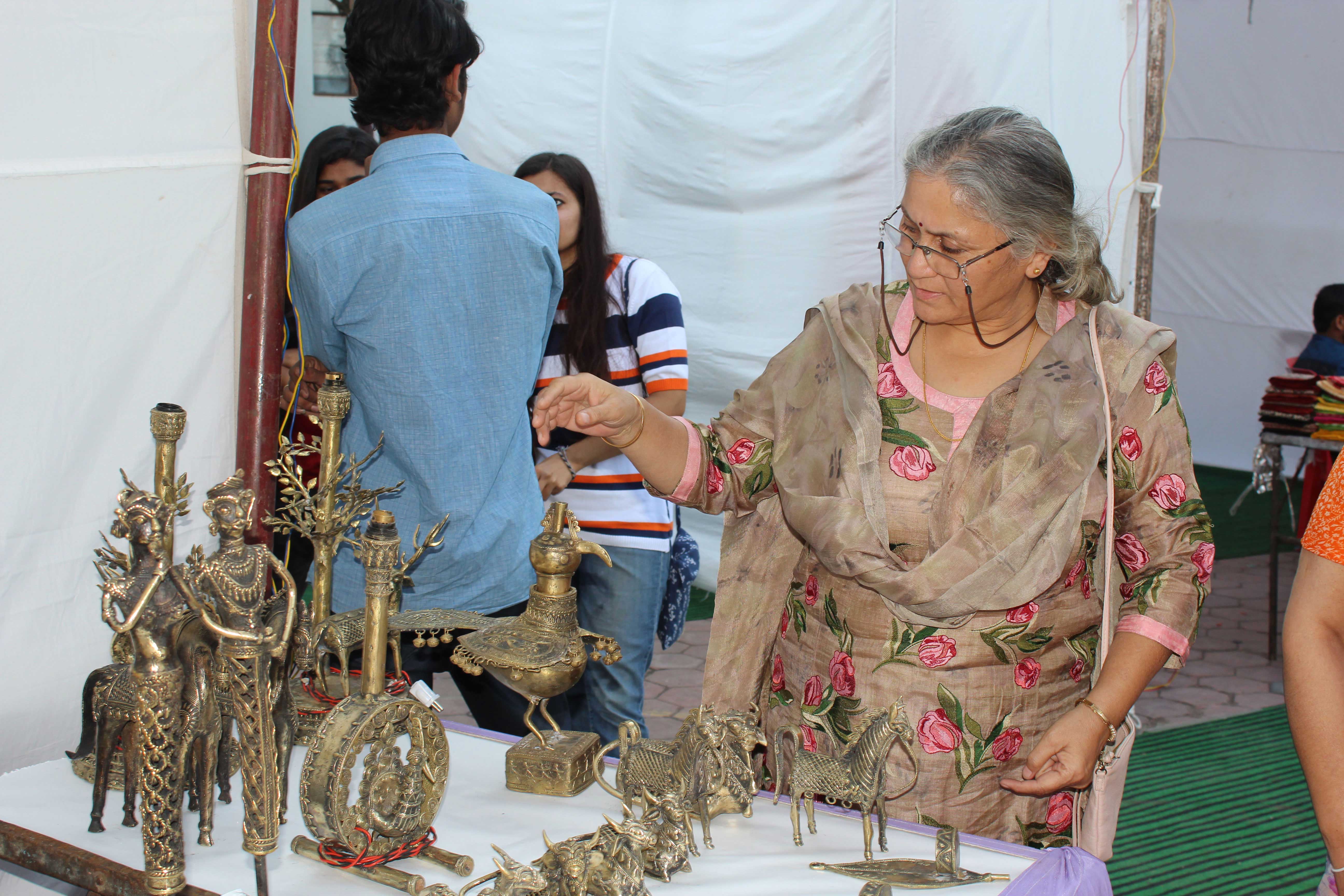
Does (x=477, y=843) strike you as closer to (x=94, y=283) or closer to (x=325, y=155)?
(x=94, y=283)

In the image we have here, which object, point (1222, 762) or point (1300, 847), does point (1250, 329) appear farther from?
point (1300, 847)

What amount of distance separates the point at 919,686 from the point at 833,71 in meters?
2.77

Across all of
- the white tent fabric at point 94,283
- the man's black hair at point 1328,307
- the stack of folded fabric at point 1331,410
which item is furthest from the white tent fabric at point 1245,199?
the white tent fabric at point 94,283

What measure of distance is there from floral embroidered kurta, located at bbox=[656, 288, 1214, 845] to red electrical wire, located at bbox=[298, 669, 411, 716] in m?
0.59

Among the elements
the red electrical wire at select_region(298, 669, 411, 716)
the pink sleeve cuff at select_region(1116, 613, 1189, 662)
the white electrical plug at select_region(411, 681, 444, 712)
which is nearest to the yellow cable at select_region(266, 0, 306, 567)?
the red electrical wire at select_region(298, 669, 411, 716)

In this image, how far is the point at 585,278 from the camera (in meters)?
2.67

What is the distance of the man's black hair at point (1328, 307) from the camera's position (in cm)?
597

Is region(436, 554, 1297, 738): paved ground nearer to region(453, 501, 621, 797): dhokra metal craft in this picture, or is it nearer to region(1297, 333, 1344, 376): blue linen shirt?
region(1297, 333, 1344, 376): blue linen shirt

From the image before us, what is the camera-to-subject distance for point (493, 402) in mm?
2039

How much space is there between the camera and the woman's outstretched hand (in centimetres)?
165

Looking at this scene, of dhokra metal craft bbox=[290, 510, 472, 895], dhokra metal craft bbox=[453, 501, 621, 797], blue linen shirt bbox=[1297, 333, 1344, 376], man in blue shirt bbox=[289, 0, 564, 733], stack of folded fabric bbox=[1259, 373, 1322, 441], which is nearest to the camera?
dhokra metal craft bbox=[290, 510, 472, 895]

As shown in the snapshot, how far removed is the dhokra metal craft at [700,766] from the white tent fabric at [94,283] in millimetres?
946

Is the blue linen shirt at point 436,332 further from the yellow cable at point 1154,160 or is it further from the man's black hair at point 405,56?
the yellow cable at point 1154,160


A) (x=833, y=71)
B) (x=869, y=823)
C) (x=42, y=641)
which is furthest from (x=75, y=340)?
(x=833, y=71)
